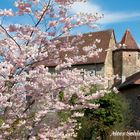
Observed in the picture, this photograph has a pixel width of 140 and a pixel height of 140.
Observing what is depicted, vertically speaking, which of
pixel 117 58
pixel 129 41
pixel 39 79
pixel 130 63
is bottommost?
pixel 39 79

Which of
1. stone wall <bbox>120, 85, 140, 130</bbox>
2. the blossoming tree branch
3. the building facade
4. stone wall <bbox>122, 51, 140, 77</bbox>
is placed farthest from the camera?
stone wall <bbox>122, 51, 140, 77</bbox>

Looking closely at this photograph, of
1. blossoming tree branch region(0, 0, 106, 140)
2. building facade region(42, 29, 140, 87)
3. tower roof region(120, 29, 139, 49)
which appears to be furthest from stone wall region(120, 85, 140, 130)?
blossoming tree branch region(0, 0, 106, 140)

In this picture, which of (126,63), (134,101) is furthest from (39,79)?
(126,63)

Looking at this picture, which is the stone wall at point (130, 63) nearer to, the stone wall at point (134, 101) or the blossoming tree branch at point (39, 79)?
the stone wall at point (134, 101)

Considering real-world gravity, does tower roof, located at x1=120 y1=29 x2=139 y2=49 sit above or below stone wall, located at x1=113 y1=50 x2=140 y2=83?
above

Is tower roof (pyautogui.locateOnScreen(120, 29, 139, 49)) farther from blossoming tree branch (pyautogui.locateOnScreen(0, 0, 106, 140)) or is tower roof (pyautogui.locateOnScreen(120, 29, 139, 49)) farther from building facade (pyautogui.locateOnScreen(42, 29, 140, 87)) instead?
blossoming tree branch (pyautogui.locateOnScreen(0, 0, 106, 140))

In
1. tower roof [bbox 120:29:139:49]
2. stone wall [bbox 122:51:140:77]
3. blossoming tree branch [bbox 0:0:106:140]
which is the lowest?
blossoming tree branch [bbox 0:0:106:140]

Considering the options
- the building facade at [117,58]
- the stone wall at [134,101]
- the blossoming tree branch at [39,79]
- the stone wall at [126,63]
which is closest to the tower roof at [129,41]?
the building facade at [117,58]

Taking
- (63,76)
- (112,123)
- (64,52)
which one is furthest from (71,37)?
(112,123)

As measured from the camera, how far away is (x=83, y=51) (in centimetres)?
928

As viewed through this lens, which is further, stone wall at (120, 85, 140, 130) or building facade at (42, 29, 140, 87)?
building facade at (42, 29, 140, 87)

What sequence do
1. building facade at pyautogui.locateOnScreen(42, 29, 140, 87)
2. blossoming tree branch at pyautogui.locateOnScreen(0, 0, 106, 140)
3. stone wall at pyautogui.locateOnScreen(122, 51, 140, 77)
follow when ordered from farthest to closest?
stone wall at pyautogui.locateOnScreen(122, 51, 140, 77) → building facade at pyautogui.locateOnScreen(42, 29, 140, 87) → blossoming tree branch at pyautogui.locateOnScreen(0, 0, 106, 140)

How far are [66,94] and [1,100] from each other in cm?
152

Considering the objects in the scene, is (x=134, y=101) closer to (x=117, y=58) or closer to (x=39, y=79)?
(x=117, y=58)
